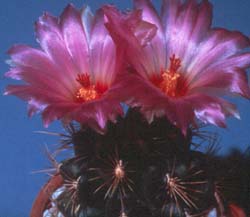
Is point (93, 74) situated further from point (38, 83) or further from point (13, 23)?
point (13, 23)

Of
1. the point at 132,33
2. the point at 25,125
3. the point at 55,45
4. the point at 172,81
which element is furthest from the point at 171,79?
the point at 25,125

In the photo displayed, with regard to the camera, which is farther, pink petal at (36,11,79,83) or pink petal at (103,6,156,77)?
pink petal at (36,11,79,83)

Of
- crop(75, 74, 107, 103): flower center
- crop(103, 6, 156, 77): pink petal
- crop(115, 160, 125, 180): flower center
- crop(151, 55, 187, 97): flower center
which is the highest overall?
crop(103, 6, 156, 77): pink petal

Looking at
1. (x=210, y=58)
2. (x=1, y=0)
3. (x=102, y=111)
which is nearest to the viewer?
(x=102, y=111)

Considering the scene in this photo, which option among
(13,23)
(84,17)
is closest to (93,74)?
(84,17)

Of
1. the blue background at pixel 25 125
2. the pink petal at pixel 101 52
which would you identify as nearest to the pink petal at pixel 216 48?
the pink petal at pixel 101 52

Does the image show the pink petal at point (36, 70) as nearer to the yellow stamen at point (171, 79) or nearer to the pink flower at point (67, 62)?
the pink flower at point (67, 62)

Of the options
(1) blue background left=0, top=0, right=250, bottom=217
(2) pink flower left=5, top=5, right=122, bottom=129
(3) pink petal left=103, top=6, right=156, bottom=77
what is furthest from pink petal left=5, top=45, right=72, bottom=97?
(1) blue background left=0, top=0, right=250, bottom=217

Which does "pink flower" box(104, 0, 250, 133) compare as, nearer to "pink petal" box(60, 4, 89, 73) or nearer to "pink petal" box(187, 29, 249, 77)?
"pink petal" box(187, 29, 249, 77)
